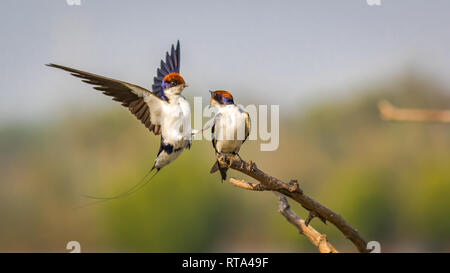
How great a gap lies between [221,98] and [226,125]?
17 centimetres

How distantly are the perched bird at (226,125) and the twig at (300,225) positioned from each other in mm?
250

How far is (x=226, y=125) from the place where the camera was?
2.89 m

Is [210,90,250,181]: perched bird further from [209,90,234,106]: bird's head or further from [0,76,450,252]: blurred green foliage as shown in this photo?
[0,76,450,252]: blurred green foliage

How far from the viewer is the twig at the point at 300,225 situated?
2.61m

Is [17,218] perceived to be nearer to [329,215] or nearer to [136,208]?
[136,208]

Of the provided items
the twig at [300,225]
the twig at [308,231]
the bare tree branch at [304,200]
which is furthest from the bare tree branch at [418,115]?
the twig at [308,231]

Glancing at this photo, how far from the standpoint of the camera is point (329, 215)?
2.42m

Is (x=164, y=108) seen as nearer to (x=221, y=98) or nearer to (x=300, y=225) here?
(x=221, y=98)

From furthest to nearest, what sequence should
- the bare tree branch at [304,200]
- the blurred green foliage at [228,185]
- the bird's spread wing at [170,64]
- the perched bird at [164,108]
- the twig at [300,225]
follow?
the blurred green foliage at [228,185] < the bird's spread wing at [170,64] < the perched bird at [164,108] < the twig at [300,225] < the bare tree branch at [304,200]

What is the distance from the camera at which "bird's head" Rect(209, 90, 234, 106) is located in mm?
2920

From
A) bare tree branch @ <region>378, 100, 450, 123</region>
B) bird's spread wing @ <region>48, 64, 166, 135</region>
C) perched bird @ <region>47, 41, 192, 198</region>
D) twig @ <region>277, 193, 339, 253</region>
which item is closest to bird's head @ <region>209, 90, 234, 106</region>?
perched bird @ <region>47, 41, 192, 198</region>

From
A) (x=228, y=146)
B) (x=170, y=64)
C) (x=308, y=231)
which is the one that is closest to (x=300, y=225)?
(x=308, y=231)

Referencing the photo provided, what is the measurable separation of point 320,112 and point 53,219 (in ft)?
86.5

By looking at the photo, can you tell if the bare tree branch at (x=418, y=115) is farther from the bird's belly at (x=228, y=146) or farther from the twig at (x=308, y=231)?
the bird's belly at (x=228, y=146)
